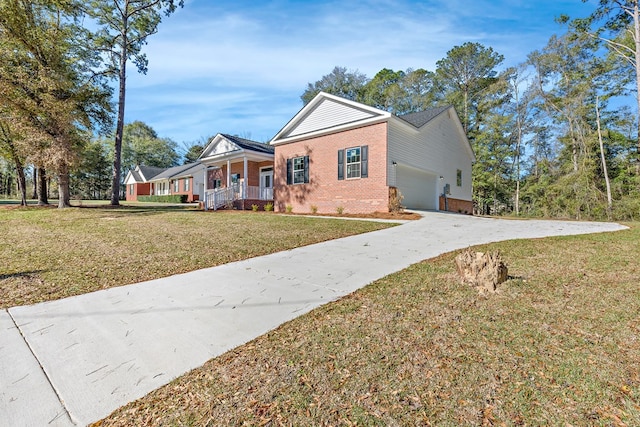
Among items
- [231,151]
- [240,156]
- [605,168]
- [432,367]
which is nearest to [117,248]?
[432,367]

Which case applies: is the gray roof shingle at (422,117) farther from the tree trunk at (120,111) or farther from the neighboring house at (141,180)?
the neighboring house at (141,180)

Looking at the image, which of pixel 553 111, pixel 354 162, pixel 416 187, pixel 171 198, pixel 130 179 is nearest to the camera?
pixel 354 162

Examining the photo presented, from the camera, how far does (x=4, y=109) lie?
13242 mm

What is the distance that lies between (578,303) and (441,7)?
9791mm

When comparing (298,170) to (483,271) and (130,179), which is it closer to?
(483,271)

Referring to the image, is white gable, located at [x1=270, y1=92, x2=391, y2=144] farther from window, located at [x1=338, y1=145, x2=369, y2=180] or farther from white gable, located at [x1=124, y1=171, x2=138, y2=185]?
white gable, located at [x1=124, y1=171, x2=138, y2=185]

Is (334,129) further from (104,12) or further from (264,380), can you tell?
(104,12)

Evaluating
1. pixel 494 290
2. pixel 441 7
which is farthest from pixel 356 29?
pixel 494 290

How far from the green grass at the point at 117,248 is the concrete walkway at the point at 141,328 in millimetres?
541

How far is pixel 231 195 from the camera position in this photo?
17891 mm

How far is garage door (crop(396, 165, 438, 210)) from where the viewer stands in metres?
14.8

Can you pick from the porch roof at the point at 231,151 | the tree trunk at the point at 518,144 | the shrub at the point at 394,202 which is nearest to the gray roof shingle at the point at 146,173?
the porch roof at the point at 231,151

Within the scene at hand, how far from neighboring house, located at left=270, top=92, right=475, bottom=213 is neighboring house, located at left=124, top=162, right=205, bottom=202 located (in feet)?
56.6

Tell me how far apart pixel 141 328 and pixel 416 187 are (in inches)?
591
